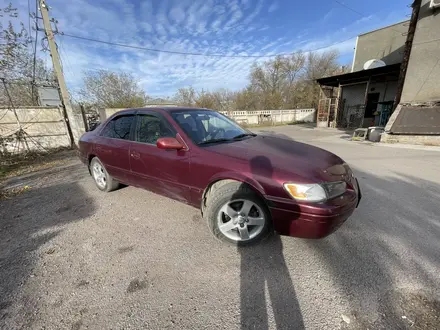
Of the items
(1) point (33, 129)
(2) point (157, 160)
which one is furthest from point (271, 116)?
(2) point (157, 160)

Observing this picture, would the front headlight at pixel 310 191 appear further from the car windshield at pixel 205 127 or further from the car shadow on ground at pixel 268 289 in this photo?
the car windshield at pixel 205 127

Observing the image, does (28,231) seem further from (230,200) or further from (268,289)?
(268,289)

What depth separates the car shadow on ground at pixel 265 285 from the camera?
1.51 m

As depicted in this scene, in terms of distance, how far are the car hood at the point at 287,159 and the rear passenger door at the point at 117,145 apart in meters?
1.59

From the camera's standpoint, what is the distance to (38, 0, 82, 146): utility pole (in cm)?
789

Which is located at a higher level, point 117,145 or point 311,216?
point 117,145

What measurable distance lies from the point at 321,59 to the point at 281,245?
1502 inches

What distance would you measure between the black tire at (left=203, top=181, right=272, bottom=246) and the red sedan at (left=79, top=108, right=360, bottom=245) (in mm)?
11

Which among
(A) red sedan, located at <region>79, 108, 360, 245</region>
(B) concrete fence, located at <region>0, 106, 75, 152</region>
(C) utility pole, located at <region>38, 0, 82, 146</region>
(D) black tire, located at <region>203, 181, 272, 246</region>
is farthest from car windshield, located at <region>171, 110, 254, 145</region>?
(C) utility pole, located at <region>38, 0, 82, 146</region>

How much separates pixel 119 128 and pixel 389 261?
4.05 meters

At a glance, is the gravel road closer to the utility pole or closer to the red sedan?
the red sedan

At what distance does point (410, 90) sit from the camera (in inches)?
337

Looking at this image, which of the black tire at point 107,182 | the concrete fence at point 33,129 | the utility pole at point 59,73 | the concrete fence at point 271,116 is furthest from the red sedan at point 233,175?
the concrete fence at point 271,116

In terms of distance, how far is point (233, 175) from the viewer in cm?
214
